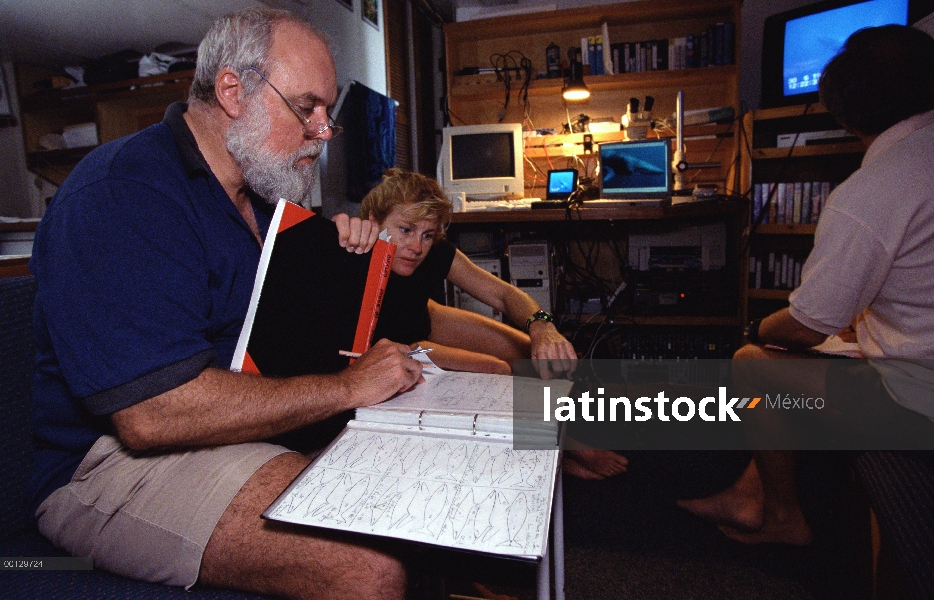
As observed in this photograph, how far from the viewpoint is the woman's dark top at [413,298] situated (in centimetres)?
151

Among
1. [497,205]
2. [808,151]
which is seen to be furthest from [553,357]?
[808,151]

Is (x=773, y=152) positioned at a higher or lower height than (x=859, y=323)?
higher

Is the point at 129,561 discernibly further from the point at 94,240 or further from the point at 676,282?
the point at 676,282

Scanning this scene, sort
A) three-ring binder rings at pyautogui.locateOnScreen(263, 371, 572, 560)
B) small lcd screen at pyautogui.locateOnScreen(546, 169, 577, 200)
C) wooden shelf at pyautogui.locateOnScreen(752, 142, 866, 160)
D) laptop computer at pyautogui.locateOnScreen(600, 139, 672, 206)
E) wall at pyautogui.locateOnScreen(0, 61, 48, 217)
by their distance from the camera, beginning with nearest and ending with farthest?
three-ring binder rings at pyautogui.locateOnScreen(263, 371, 572, 560), wall at pyautogui.locateOnScreen(0, 61, 48, 217), wooden shelf at pyautogui.locateOnScreen(752, 142, 866, 160), laptop computer at pyautogui.locateOnScreen(600, 139, 672, 206), small lcd screen at pyautogui.locateOnScreen(546, 169, 577, 200)

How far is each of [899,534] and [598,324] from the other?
2049 millimetres

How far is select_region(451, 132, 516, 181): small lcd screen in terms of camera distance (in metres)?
3.12

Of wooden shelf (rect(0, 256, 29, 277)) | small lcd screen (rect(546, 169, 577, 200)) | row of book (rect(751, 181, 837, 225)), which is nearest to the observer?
wooden shelf (rect(0, 256, 29, 277))

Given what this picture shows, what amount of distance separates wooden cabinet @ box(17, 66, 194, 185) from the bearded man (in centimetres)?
135

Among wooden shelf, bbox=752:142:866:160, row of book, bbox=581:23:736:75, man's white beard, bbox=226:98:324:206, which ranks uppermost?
row of book, bbox=581:23:736:75

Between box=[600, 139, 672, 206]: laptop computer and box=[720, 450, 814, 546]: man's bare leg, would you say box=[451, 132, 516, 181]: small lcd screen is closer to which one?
box=[600, 139, 672, 206]: laptop computer

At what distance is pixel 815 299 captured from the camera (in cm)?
116

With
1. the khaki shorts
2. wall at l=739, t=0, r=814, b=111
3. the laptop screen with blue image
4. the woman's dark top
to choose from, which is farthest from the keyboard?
the khaki shorts

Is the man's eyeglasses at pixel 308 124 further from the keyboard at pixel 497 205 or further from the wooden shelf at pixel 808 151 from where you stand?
the wooden shelf at pixel 808 151

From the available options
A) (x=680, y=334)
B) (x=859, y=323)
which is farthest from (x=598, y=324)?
(x=859, y=323)
